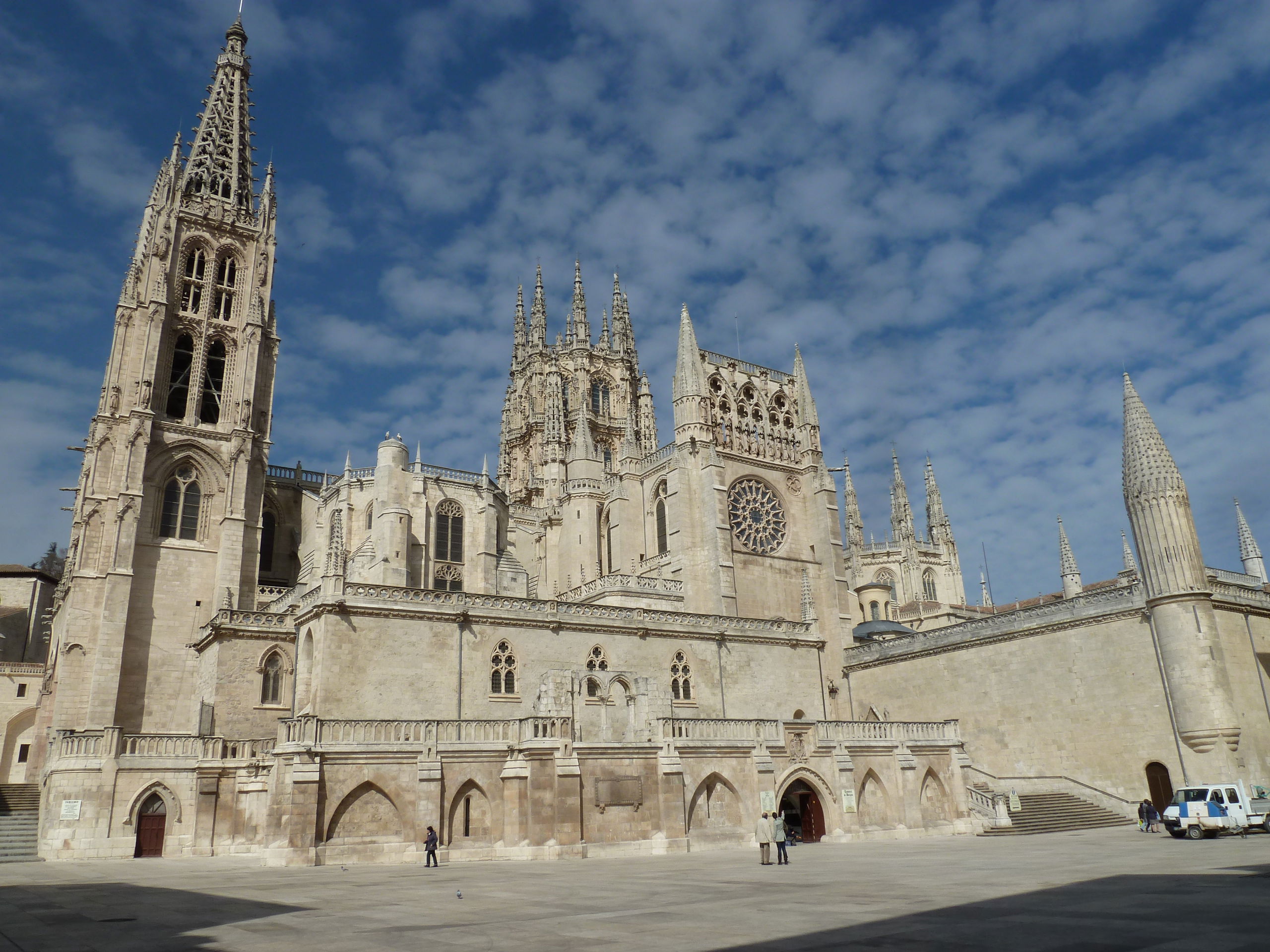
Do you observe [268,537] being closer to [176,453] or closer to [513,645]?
[176,453]

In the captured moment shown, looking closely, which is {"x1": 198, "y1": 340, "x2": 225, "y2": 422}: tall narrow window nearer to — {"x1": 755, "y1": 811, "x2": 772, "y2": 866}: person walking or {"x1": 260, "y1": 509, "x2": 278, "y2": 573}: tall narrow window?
{"x1": 260, "y1": 509, "x2": 278, "y2": 573}: tall narrow window

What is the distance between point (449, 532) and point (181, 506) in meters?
12.0

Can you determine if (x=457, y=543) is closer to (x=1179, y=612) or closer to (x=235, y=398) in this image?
(x=235, y=398)

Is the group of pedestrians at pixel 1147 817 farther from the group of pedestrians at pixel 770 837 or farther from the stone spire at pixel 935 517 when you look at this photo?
the stone spire at pixel 935 517

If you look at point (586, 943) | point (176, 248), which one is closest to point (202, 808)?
point (586, 943)

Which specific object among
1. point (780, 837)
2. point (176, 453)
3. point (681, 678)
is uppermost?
point (176, 453)

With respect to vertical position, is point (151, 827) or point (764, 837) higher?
point (151, 827)

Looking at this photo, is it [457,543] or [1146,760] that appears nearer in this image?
[1146,760]

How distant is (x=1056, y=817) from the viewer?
2752 centimetres

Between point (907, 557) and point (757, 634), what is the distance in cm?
3678

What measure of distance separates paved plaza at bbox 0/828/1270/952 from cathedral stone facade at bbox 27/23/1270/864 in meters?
3.44

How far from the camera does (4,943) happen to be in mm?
9258

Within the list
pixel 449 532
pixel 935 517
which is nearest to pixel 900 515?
pixel 935 517

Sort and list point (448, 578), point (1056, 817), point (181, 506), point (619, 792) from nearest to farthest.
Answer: point (619, 792), point (1056, 817), point (181, 506), point (448, 578)
